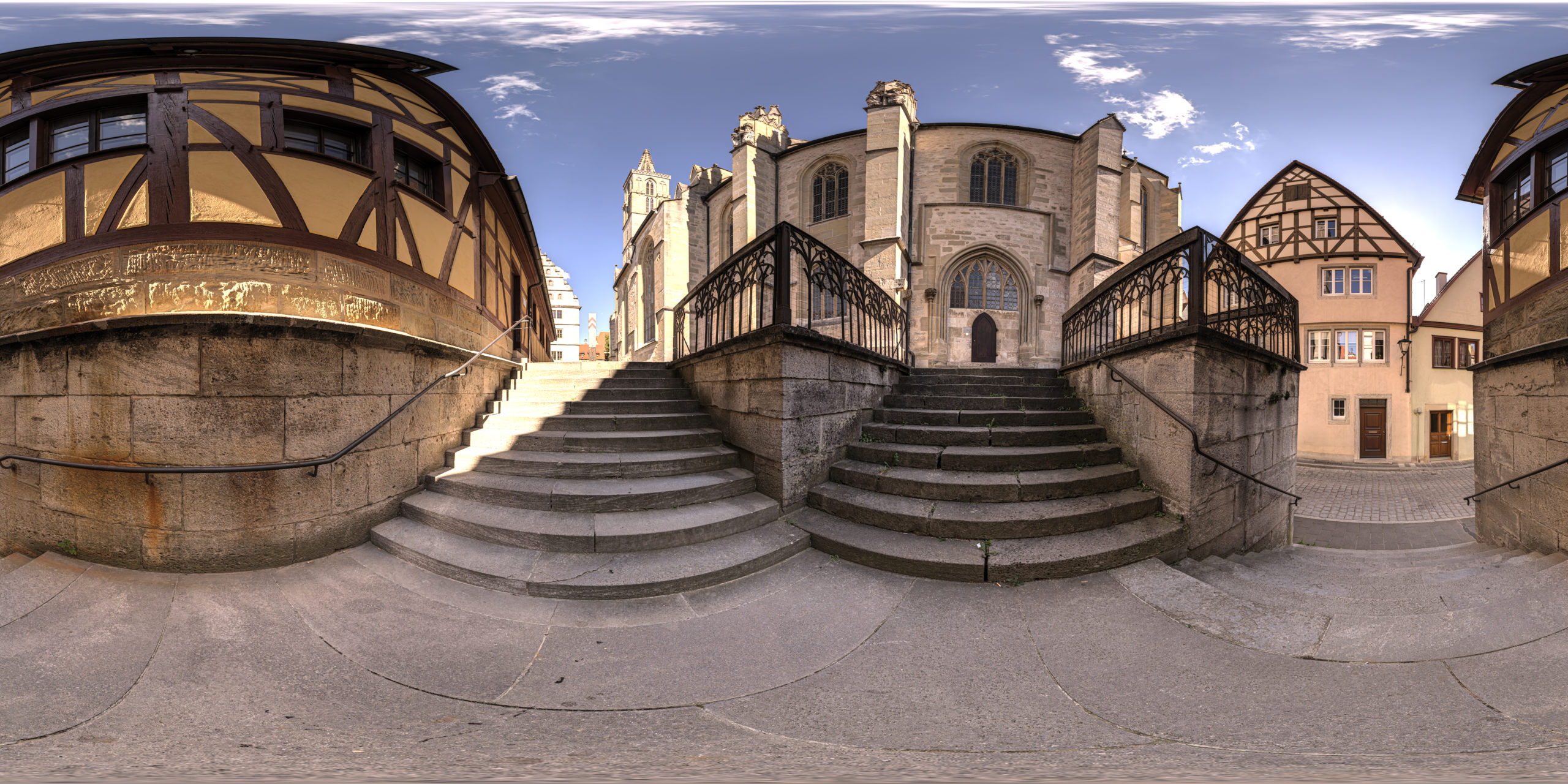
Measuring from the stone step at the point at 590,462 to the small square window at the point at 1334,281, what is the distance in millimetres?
21796

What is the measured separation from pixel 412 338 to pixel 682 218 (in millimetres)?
17185

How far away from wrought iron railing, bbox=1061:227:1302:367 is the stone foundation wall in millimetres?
1722

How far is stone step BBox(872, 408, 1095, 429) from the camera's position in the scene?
5.21 m

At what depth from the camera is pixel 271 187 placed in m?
4.30

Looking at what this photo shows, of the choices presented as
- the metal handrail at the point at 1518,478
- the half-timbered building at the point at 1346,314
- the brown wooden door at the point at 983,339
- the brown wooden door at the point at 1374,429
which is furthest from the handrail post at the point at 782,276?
the brown wooden door at the point at 1374,429

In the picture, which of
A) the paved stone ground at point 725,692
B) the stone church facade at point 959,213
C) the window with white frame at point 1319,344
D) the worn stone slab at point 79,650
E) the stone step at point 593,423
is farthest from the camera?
the window with white frame at point 1319,344

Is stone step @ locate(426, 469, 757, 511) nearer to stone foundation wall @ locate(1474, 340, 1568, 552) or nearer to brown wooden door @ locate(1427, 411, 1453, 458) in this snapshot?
stone foundation wall @ locate(1474, 340, 1568, 552)

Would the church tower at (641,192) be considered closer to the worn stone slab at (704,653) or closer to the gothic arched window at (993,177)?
the gothic arched window at (993,177)

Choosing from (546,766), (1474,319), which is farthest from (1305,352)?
(546,766)

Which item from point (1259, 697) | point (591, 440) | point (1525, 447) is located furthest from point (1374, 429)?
point (591, 440)

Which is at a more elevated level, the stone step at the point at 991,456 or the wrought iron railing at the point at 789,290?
the wrought iron railing at the point at 789,290

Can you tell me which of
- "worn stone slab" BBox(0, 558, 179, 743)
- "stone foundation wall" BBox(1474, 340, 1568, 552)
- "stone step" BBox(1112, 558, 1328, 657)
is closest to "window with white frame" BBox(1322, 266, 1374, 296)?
"stone foundation wall" BBox(1474, 340, 1568, 552)

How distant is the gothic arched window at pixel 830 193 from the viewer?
1825 centimetres

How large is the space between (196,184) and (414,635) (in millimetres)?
4232
